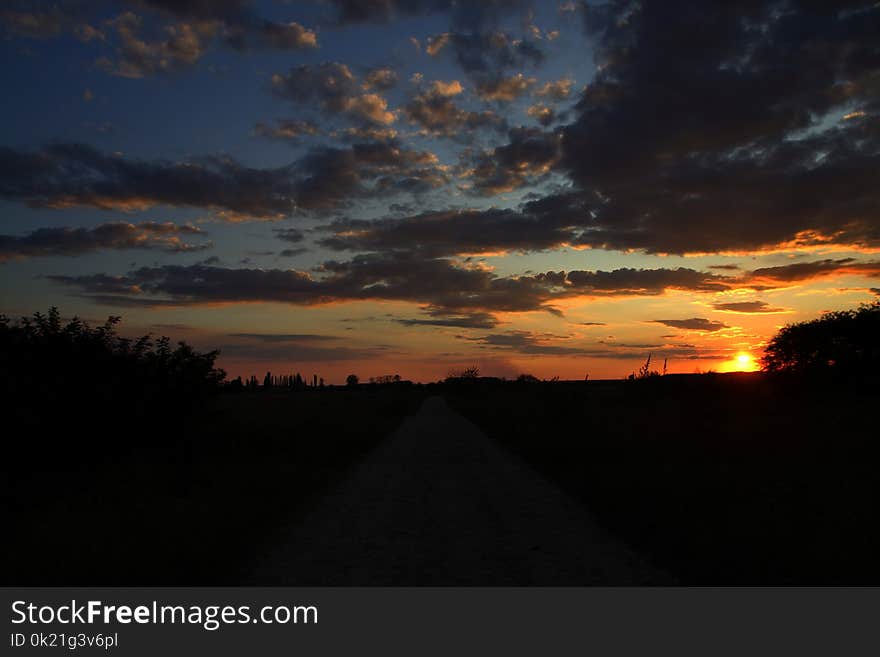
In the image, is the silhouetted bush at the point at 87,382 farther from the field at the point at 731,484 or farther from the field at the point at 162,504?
the field at the point at 731,484

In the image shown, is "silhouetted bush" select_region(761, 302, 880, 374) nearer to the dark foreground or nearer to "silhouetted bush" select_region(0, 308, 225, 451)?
the dark foreground

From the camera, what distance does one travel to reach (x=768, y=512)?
38.3ft

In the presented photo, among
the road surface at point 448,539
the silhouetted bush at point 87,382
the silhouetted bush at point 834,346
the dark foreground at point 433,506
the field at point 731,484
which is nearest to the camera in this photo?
the road surface at point 448,539

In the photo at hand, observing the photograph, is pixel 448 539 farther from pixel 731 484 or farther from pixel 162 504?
pixel 731 484

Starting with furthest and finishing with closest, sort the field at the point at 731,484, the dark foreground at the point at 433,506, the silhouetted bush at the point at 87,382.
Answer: the silhouetted bush at the point at 87,382 → the field at the point at 731,484 → the dark foreground at the point at 433,506

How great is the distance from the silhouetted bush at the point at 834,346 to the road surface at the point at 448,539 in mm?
34641

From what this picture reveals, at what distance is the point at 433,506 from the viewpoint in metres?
12.5

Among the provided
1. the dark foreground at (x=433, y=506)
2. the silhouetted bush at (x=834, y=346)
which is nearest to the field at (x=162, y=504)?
the dark foreground at (x=433, y=506)

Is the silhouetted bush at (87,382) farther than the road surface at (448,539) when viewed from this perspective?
Yes

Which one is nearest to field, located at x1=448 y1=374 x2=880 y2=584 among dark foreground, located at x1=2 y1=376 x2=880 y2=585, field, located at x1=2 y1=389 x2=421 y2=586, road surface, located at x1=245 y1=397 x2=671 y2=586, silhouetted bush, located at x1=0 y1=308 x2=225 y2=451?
dark foreground, located at x1=2 y1=376 x2=880 y2=585

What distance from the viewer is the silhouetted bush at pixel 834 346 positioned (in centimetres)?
4188

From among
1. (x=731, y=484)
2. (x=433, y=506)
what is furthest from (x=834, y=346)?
(x=433, y=506)
